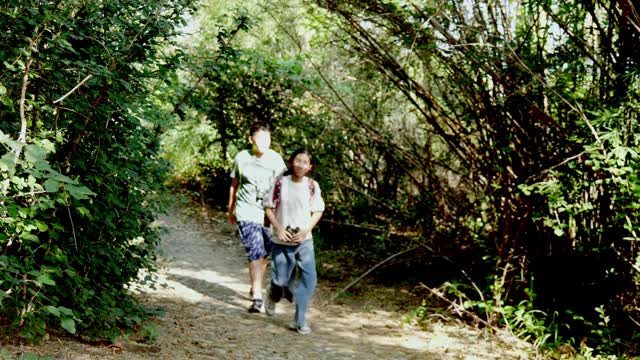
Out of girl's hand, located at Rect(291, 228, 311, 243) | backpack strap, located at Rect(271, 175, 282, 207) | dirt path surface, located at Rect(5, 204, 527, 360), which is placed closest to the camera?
dirt path surface, located at Rect(5, 204, 527, 360)

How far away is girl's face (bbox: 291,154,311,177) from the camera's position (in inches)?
224

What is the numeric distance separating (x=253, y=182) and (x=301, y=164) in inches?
33.7

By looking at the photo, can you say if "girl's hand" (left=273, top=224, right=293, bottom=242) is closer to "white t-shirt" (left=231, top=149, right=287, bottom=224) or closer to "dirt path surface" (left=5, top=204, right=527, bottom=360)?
"white t-shirt" (left=231, top=149, right=287, bottom=224)

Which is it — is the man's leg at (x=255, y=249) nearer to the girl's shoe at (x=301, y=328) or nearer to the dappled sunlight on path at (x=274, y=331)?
the dappled sunlight on path at (x=274, y=331)

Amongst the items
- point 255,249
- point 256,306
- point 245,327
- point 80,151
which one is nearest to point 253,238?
point 255,249

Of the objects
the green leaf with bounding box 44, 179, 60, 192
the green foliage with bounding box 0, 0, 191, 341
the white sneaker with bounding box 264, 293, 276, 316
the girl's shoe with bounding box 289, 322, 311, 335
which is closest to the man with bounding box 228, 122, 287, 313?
the white sneaker with bounding box 264, 293, 276, 316

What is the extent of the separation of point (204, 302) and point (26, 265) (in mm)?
3360

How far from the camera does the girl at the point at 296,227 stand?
18.7 ft

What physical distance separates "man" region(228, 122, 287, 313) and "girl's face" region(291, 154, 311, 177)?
0.62 metres

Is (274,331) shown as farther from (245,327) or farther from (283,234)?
(283,234)

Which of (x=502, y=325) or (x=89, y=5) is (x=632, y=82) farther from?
(x=89, y=5)

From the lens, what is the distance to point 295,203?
5734 mm

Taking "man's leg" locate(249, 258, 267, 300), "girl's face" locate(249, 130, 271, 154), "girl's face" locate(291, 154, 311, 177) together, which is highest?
"girl's face" locate(249, 130, 271, 154)

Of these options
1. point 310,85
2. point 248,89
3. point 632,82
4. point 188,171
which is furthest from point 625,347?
point 188,171
